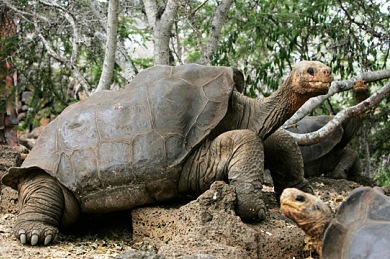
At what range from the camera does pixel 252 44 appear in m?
8.35

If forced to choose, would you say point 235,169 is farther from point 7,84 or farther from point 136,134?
point 7,84

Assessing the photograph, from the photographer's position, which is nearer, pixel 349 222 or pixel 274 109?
pixel 349 222

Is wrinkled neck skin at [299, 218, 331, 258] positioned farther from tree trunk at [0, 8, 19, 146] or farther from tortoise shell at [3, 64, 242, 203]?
tree trunk at [0, 8, 19, 146]

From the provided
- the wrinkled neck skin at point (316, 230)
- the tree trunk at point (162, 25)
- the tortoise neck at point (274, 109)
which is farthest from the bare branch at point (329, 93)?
the wrinkled neck skin at point (316, 230)

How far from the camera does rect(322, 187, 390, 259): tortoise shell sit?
2.67 metres

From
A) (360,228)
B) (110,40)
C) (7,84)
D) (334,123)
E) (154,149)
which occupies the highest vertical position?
(110,40)

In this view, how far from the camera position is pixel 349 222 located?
9.41 feet

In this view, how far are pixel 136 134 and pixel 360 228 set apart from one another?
1.75 meters

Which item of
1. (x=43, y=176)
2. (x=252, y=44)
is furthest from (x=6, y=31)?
(x=43, y=176)

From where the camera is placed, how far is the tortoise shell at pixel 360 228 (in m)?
2.67

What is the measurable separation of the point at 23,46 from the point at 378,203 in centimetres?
597

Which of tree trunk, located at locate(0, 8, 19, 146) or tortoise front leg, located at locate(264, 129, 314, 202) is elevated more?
tree trunk, located at locate(0, 8, 19, 146)

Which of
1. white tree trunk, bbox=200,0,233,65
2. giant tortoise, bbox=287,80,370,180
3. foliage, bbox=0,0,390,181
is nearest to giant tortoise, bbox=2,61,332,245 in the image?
white tree trunk, bbox=200,0,233,65

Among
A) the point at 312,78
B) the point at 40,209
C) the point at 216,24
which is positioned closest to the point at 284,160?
the point at 312,78
